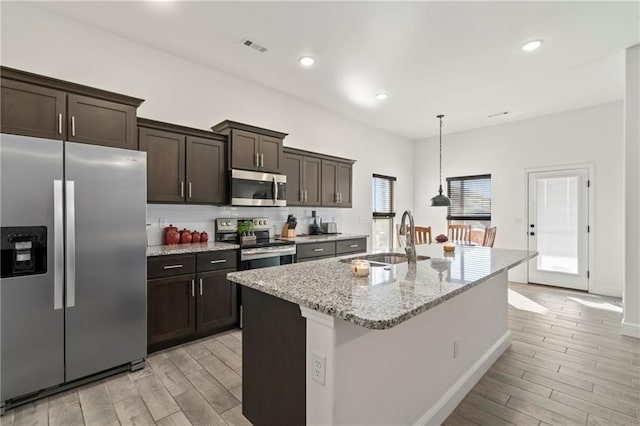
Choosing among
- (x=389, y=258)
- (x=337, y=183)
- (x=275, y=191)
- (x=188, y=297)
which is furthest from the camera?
(x=337, y=183)

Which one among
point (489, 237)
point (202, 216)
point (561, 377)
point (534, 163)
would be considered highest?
point (534, 163)

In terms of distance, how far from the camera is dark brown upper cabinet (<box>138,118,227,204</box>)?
9.86ft

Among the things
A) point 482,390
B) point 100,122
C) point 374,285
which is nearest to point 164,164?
point 100,122

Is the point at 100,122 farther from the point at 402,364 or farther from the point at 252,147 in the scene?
the point at 402,364

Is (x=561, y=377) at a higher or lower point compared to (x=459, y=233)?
lower

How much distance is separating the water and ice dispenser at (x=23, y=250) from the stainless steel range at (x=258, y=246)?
163cm

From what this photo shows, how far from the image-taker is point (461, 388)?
214cm

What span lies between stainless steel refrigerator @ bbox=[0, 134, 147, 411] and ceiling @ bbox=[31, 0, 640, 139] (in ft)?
4.71

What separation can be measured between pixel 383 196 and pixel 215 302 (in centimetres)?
430

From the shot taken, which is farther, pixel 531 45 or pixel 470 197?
pixel 470 197

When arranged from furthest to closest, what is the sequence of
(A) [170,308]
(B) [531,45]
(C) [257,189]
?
(C) [257,189]
(B) [531,45]
(A) [170,308]

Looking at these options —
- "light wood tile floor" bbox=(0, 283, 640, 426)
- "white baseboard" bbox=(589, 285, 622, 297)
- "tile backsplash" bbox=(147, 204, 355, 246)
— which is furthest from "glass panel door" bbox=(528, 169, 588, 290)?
"tile backsplash" bbox=(147, 204, 355, 246)

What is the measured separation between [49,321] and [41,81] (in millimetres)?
1715

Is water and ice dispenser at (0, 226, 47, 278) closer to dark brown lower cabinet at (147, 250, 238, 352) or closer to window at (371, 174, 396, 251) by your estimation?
dark brown lower cabinet at (147, 250, 238, 352)
